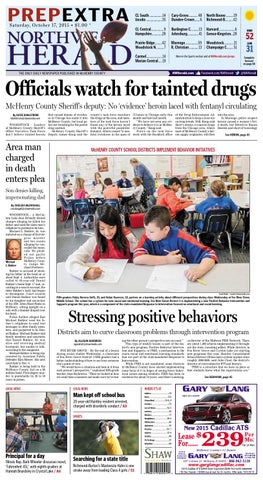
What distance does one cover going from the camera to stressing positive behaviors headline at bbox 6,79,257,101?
2629mm

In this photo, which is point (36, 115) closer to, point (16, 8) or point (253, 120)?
point (16, 8)

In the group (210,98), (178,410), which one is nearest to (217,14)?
(210,98)

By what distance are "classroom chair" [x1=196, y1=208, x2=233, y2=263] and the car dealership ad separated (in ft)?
2.96

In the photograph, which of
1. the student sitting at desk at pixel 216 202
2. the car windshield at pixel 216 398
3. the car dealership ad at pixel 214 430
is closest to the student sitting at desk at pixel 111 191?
the student sitting at desk at pixel 216 202

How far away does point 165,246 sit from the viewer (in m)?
2.62

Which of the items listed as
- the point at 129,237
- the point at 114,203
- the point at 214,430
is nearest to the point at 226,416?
the point at 214,430

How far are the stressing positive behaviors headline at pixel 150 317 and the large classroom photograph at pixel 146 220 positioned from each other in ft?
0.48

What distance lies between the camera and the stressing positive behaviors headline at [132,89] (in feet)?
8.63

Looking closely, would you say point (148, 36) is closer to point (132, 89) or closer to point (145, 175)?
point (132, 89)

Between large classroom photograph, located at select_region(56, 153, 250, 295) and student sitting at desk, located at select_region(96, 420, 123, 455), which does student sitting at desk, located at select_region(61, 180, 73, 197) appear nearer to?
large classroom photograph, located at select_region(56, 153, 250, 295)

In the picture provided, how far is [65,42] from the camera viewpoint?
2.63 m

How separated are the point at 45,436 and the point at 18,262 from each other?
1.04m

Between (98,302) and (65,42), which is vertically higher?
(65,42)

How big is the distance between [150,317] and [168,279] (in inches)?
10.1
